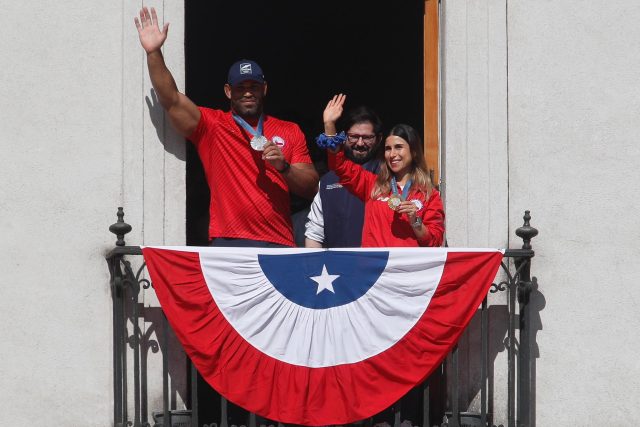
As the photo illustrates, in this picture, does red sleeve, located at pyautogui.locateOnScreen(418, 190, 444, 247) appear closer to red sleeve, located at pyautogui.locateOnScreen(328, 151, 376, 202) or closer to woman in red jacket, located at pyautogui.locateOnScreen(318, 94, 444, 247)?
woman in red jacket, located at pyautogui.locateOnScreen(318, 94, 444, 247)

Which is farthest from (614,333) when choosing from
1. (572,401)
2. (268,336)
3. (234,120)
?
(234,120)

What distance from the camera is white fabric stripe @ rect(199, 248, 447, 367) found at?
7.37 metres

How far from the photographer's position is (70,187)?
782 centimetres

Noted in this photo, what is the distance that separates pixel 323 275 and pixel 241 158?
906mm

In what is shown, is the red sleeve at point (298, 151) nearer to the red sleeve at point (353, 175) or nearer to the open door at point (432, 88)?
the red sleeve at point (353, 175)

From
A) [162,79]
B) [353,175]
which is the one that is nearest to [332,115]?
[353,175]

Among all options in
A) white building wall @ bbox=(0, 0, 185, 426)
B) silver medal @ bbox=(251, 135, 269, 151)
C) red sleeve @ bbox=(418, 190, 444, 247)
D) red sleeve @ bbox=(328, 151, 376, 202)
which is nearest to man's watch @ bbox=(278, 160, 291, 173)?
silver medal @ bbox=(251, 135, 269, 151)

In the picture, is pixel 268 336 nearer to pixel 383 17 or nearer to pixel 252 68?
pixel 252 68

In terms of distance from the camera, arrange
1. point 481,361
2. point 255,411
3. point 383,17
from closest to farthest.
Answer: point 255,411 < point 481,361 < point 383,17

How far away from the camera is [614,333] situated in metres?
7.89

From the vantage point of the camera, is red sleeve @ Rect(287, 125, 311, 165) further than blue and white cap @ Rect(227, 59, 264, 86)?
Yes

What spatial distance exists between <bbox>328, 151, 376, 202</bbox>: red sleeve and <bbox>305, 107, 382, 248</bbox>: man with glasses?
0.17 m

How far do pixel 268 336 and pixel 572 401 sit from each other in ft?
6.24

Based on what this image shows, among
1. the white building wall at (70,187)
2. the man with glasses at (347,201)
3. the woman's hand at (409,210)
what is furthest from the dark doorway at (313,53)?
the woman's hand at (409,210)
